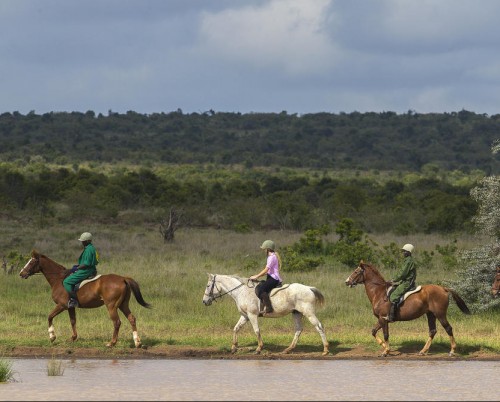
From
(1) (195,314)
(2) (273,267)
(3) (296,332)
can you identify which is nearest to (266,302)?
(2) (273,267)

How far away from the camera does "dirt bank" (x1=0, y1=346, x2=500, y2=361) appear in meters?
18.9

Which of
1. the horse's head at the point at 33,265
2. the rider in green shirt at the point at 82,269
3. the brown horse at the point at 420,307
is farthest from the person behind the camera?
the horse's head at the point at 33,265

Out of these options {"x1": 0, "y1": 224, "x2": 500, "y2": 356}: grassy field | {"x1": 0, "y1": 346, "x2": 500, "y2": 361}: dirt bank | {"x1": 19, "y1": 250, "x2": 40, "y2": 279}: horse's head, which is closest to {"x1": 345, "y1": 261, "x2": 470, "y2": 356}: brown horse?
→ {"x1": 0, "y1": 346, "x2": 500, "y2": 361}: dirt bank

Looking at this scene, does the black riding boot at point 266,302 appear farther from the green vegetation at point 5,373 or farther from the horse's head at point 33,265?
the green vegetation at point 5,373

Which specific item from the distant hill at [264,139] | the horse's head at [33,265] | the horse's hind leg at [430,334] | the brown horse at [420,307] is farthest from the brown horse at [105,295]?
the distant hill at [264,139]

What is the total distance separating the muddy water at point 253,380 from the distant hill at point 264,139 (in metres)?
85.2

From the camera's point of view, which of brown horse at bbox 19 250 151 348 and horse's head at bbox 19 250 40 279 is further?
horse's head at bbox 19 250 40 279

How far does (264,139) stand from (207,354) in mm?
131070

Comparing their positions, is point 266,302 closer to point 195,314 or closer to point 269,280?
point 269,280

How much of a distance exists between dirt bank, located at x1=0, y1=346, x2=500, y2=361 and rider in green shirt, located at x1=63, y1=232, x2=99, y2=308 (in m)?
1.14

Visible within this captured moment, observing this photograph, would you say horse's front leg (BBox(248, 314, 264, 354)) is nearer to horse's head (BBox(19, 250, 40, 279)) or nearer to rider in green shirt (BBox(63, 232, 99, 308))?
rider in green shirt (BBox(63, 232, 99, 308))

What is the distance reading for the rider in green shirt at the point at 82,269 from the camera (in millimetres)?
20016

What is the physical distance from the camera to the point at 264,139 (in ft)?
491

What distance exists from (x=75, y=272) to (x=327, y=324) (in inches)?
242
